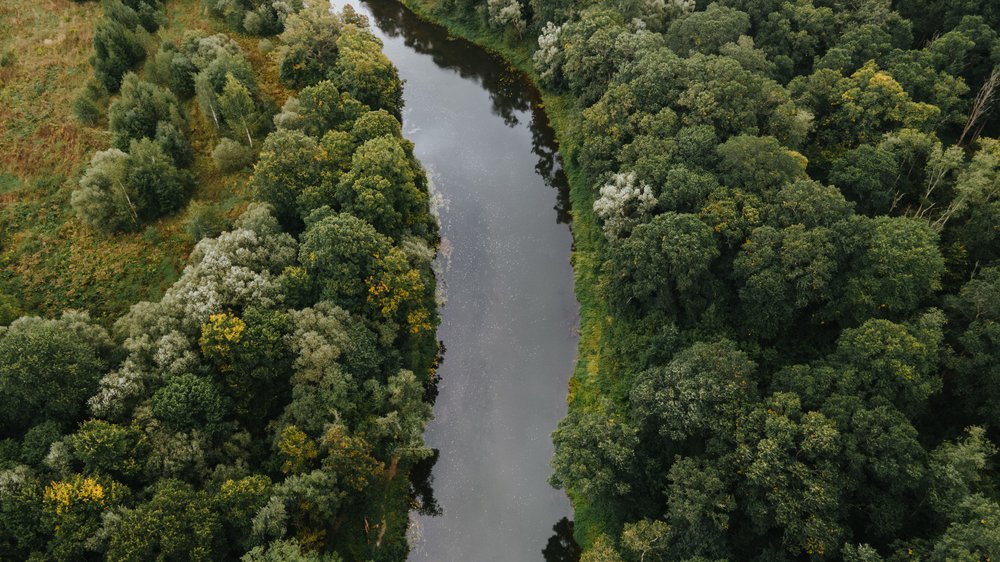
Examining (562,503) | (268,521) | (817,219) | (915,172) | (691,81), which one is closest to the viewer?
(268,521)

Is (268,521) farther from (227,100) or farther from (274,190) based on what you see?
(227,100)

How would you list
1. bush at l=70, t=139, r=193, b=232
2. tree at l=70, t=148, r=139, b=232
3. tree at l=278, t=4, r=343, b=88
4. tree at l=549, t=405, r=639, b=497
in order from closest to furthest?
1. tree at l=549, t=405, r=639, b=497
2. tree at l=70, t=148, r=139, b=232
3. bush at l=70, t=139, r=193, b=232
4. tree at l=278, t=4, r=343, b=88

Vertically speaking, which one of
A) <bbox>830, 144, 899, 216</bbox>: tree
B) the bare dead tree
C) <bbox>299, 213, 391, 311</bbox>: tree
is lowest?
<bbox>299, 213, 391, 311</bbox>: tree

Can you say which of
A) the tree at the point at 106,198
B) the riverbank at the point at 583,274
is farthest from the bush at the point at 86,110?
the riverbank at the point at 583,274

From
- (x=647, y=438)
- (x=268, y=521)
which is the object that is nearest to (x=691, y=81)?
(x=647, y=438)

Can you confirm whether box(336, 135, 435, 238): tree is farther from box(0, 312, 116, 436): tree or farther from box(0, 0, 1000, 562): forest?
box(0, 312, 116, 436): tree

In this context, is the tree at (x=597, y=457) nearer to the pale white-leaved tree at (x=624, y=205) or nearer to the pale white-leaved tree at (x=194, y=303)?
the pale white-leaved tree at (x=624, y=205)

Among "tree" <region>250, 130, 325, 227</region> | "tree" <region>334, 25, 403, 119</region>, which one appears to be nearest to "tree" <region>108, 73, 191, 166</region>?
"tree" <region>250, 130, 325, 227</region>
